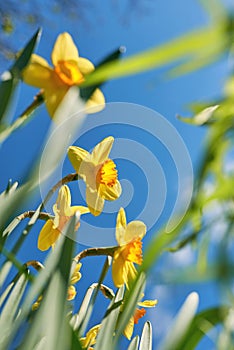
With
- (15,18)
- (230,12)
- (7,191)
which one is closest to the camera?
(230,12)

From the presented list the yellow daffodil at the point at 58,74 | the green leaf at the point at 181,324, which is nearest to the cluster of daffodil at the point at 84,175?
the yellow daffodil at the point at 58,74

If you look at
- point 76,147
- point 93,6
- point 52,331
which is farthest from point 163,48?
point 93,6

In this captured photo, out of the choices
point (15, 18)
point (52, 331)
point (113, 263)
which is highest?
point (15, 18)

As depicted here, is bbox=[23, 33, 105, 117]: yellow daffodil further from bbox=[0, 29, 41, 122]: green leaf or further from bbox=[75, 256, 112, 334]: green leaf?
bbox=[75, 256, 112, 334]: green leaf

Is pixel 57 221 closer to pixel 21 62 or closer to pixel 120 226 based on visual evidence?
pixel 120 226

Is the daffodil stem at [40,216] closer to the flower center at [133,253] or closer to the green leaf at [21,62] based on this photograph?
the flower center at [133,253]

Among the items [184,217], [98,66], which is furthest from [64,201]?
[184,217]

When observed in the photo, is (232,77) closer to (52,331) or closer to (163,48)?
(163,48)
